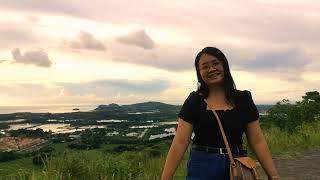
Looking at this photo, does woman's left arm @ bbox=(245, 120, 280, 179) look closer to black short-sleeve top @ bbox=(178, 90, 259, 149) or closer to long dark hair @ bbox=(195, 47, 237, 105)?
black short-sleeve top @ bbox=(178, 90, 259, 149)

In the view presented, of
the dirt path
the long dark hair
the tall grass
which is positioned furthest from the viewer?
the dirt path

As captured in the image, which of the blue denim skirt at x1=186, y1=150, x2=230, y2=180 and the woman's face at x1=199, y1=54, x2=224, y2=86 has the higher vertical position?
the woman's face at x1=199, y1=54, x2=224, y2=86

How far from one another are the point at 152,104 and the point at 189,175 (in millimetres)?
118398

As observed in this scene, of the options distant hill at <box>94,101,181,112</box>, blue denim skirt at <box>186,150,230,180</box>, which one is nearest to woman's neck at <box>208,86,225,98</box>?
blue denim skirt at <box>186,150,230,180</box>

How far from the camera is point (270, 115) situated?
16.2m

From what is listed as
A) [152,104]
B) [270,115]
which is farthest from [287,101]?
[152,104]

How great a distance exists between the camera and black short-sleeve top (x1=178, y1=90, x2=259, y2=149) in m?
3.30

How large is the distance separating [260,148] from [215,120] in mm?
437

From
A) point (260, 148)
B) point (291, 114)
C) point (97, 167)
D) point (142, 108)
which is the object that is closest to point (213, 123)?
point (260, 148)

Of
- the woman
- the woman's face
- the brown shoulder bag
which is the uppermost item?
the woman's face

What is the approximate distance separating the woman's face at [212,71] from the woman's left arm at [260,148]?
372mm

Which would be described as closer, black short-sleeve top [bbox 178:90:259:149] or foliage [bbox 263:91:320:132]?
black short-sleeve top [bbox 178:90:259:149]

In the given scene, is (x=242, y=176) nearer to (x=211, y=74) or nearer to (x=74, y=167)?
(x=211, y=74)

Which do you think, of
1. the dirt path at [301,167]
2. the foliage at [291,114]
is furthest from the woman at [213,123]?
the foliage at [291,114]
